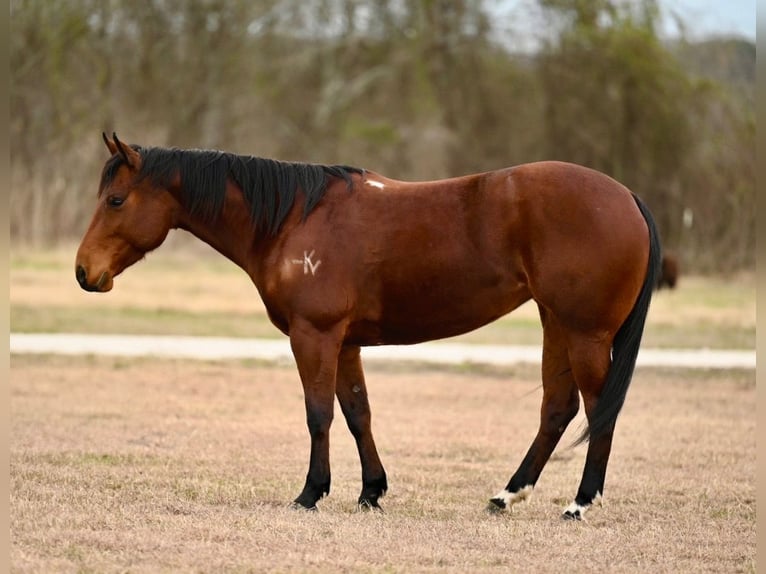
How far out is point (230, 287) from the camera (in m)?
21.4

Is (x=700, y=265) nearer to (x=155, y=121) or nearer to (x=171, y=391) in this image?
(x=155, y=121)

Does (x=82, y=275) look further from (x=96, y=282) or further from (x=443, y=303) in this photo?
(x=443, y=303)

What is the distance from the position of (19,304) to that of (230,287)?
4368 millimetres

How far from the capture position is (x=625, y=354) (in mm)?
6273

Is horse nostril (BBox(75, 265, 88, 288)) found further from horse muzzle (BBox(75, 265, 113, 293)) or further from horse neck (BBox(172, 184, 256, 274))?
horse neck (BBox(172, 184, 256, 274))

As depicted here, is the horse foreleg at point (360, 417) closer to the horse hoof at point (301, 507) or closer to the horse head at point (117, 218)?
the horse hoof at point (301, 507)

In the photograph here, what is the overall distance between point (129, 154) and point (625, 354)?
2.98 m

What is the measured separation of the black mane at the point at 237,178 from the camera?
655cm

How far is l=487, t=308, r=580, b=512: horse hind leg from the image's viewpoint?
6.55 m

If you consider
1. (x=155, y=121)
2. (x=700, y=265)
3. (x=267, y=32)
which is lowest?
(x=700, y=265)

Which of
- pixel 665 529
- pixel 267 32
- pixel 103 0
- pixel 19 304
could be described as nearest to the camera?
pixel 665 529

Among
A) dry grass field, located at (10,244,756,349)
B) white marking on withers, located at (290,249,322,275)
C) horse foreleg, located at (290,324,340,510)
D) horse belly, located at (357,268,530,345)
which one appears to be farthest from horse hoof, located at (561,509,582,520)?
dry grass field, located at (10,244,756,349)

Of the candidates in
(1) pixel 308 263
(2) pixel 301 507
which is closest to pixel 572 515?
(2) pixel 301 507

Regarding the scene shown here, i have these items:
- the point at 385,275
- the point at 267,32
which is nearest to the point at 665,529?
the point at 385,275
